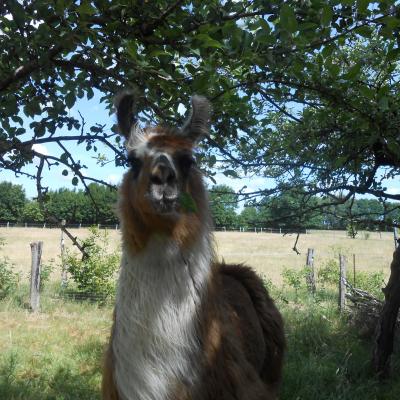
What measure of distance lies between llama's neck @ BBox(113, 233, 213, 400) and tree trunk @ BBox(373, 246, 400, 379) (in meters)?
4.09

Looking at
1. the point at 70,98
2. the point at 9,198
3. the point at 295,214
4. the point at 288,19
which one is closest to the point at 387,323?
the point at 295,214

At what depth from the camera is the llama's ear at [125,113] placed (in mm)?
3236

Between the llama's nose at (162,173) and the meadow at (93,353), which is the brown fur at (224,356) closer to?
the meadow at (93,353)

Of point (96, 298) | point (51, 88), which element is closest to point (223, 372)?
point (51, 88)

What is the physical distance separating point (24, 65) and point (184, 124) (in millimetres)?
1187

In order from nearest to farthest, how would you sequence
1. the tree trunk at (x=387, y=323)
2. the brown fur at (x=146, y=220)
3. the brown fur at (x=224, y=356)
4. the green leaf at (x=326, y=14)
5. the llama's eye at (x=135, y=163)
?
the green leaf at (x=326, y=14) < the brown fur at (x=146, y=220) < the brown fur at (x=224, y=356) < the llama's eye at (x=135, y=163) < the tree trunk at (x=387, y=323)

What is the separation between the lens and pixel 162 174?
104 inches

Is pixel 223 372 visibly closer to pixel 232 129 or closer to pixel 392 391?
pixel 232 129

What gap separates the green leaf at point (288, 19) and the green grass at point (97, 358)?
4.72 metres

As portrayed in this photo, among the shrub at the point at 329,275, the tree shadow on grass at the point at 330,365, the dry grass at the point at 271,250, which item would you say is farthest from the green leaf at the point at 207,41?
the dry grass at the point at 271,250

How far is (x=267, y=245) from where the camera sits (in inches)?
1369

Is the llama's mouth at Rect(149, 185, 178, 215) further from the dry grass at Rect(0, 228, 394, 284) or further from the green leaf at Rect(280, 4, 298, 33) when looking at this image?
the dry grass at Rect(0, 228, 394, 284)

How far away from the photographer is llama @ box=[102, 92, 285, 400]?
9.27ft

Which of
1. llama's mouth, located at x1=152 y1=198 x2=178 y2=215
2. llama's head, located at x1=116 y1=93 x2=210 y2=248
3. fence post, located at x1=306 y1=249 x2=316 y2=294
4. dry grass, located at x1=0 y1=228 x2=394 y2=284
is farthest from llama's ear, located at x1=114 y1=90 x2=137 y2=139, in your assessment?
dry grass, located at x1=0 y1=228 x2=394 y2=284
